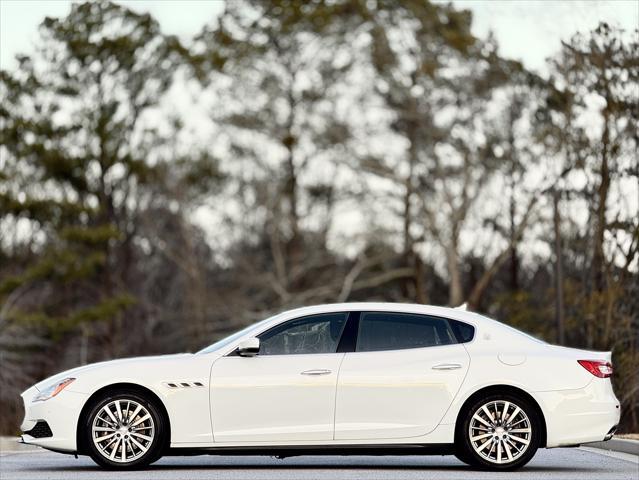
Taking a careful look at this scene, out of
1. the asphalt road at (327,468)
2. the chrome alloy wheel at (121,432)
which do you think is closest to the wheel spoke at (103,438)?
the chrome alloy wheel at (121,432)

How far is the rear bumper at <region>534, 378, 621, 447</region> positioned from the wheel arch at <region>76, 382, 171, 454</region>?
3.05 meters

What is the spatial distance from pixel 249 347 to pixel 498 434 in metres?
2.16

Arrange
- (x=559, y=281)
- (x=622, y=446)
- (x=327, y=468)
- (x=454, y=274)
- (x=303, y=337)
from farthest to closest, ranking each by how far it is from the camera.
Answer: (x=454, y=274) < (x=559, y=281) < (x=622, y=446) < (x=327, y=468) < (x=303, y=337)

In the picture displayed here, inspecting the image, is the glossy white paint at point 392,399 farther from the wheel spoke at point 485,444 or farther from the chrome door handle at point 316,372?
the wheel spoke at point 485,444

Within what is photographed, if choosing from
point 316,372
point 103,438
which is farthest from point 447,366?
point 103,438

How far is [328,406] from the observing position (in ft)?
38.4

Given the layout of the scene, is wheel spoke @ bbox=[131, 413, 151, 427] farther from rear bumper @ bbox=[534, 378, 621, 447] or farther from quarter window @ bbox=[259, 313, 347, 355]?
rear bumper @ bbox=[534, 378, 621, 447]

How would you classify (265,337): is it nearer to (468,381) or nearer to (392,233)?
(468,381)

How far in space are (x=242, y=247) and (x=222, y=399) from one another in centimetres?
4383

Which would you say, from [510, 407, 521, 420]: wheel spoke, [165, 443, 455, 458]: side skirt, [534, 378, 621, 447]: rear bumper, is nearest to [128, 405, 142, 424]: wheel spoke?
[165, 443, 455, 458]: side skirt

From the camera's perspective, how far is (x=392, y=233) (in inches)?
1949

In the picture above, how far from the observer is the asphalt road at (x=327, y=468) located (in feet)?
37.1

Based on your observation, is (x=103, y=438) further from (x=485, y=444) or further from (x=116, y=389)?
(x=485, y=444)

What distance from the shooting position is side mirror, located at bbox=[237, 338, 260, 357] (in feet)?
38.4
